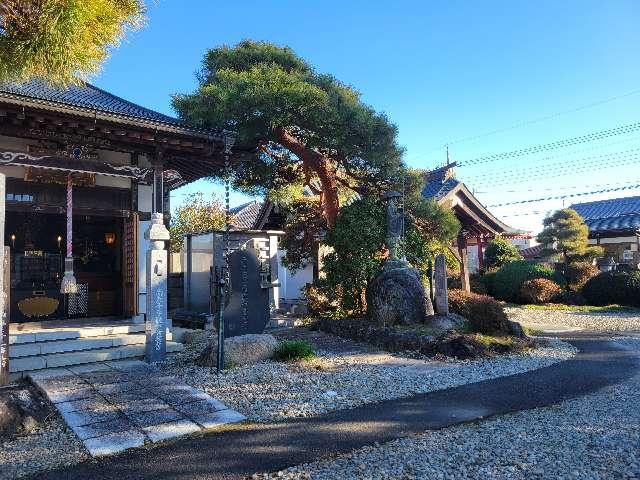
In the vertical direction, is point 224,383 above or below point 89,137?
below

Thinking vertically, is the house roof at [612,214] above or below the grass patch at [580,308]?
above

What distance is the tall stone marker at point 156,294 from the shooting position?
8117 millimetres

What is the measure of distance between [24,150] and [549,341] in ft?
38.5

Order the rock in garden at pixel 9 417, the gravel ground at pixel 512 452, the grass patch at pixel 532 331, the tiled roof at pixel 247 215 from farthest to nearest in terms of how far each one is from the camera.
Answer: the tiled roof at pixel 247 215
the grass patch at pixel 532 331
the rock in garden at pixel 9 417
the gravel ground at pixel 512 452

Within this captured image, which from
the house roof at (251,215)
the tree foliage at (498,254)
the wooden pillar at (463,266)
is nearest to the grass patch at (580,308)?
the wooden pillar at (463,266)

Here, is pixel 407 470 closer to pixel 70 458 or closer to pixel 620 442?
pixel 620 442

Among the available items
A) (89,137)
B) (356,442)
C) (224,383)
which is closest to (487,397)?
(356,442)

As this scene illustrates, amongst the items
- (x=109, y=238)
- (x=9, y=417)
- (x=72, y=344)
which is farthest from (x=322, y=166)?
(x=9, y=417)

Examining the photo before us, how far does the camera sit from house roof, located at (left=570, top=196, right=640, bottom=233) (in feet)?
90.0

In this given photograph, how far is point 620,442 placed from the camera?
4.62 meters

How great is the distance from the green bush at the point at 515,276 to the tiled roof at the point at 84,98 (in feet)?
54.8

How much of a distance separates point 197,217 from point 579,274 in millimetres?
20965

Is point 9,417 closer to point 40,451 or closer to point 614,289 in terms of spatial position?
point 40,451

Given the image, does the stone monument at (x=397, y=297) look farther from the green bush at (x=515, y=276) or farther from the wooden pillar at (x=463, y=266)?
the green bush at (x=515, y=276)
